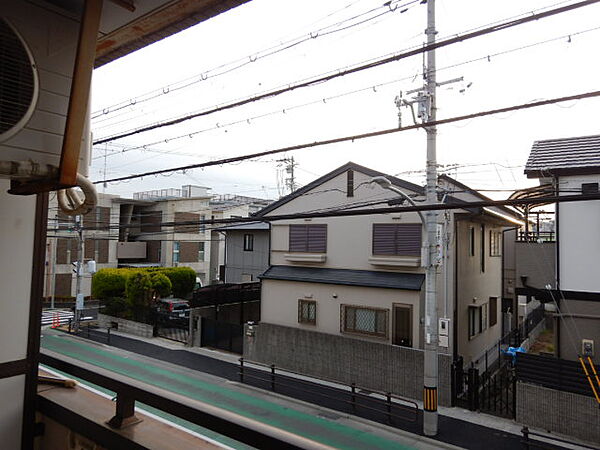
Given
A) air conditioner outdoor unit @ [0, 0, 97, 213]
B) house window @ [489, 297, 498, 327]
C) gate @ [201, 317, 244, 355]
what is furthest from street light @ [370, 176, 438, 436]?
house window @ [489, 297, 498, 327]

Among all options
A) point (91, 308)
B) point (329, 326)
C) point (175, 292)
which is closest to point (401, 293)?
point (329, 326)

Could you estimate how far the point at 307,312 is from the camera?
44.9ft

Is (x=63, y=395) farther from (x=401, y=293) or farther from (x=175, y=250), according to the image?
(x=175, y=250)

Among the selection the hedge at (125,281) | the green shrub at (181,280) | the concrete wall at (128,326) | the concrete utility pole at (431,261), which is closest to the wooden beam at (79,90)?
the concrete utility pole at (431,261)

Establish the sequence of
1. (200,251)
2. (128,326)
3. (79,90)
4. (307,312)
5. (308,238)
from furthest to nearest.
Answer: (200,251), (128,326), (308,238), (307,312), (79,90)

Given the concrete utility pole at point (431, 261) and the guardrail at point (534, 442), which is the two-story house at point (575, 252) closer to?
the guardrail at point (534, 442)

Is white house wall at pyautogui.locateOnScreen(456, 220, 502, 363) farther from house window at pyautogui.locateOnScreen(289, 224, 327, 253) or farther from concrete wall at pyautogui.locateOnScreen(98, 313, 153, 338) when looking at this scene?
Answer: concrete wall at pyautogui.locateOnScreen(98, 313, 153, 338)

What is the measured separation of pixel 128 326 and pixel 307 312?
9.06 metres

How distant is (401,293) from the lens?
38.3 ft

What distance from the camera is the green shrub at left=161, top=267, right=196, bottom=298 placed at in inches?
932

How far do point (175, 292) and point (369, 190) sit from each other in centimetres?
1558

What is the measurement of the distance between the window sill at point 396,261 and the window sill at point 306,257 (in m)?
1.82

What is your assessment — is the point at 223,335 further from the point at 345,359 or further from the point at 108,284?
the point at 108,284

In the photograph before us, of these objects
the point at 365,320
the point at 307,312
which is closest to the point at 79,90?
the point at 365,320
